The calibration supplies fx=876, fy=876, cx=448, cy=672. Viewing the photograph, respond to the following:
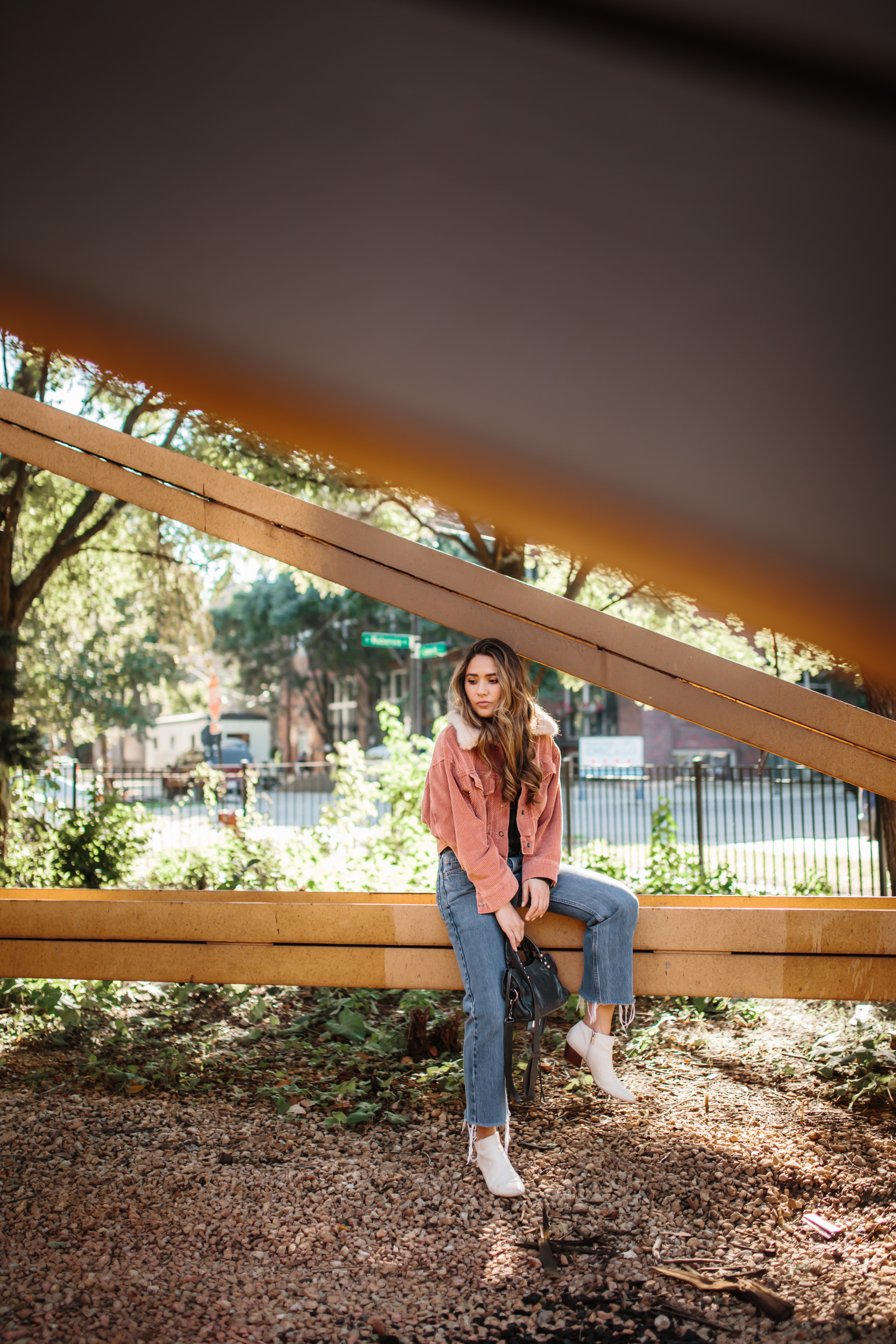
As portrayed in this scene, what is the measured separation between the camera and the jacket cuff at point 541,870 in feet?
9.77

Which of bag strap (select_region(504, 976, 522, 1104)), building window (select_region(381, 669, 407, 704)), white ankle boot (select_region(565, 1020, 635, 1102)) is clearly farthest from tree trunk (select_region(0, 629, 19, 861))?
building window (select_region(381, 669, 407, 704))

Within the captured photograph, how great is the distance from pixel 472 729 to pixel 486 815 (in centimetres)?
30

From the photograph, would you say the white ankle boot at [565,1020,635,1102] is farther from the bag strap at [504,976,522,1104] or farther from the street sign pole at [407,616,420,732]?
the street sign pole at [407,616,420,732]

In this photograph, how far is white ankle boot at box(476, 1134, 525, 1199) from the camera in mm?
2688

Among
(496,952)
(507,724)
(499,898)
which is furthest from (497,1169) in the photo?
(507,724)

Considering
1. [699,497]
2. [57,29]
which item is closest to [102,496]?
[57,29]

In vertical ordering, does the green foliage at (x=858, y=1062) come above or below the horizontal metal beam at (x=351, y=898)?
below

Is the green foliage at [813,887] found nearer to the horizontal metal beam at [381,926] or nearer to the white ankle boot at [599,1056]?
the horizontal metal beam at [381,926]

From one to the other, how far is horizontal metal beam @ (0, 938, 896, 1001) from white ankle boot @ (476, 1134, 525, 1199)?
51cm

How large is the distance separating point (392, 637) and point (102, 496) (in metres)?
2.95

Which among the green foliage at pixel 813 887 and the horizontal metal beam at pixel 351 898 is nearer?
the horizontal metal beam at pixel 351 898

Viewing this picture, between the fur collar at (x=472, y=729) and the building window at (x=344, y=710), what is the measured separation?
31038mm

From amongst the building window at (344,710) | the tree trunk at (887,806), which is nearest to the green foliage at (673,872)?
the tree trunk at (887,806)

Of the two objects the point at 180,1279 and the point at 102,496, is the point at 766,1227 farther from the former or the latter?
the point at 102,496
